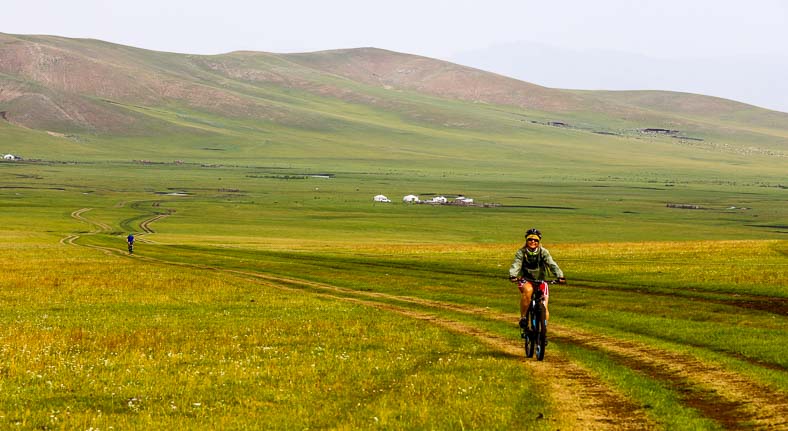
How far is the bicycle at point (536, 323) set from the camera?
2400cm

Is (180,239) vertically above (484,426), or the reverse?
(484,426)

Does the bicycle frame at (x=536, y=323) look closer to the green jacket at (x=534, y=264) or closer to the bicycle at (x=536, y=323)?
the bicycle at (x=536, y=323)

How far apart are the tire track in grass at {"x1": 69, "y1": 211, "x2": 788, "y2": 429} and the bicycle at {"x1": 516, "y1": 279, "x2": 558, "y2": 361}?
1.84 feet

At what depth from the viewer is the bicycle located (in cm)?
2400

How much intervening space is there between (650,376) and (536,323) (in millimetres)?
3351

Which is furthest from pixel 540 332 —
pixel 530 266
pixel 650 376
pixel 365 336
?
pixel 365 336

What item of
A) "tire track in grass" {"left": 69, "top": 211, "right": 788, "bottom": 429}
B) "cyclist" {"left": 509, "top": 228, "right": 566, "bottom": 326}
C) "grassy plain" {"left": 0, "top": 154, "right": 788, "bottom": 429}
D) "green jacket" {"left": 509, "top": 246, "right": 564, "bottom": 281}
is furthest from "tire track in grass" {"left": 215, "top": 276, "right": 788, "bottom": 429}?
"green jacket" {"left": 509, "top": 246, "right": 564, "bottom": 281}

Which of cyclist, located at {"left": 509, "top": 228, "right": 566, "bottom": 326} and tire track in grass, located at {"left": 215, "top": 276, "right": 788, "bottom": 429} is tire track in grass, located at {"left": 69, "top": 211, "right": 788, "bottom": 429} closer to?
tire track in grass, located at {"left": 215, "top": 276, "right": 788, "bottom": 429}

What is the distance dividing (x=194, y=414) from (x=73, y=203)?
556ft

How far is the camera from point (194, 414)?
718 inches

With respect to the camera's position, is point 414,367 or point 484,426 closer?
point 484,426

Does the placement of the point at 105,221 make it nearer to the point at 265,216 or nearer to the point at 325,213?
the point at 265,216

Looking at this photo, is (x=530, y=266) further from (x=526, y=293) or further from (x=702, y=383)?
(x=702, y=383)

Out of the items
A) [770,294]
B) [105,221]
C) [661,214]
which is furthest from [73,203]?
[770,294]
